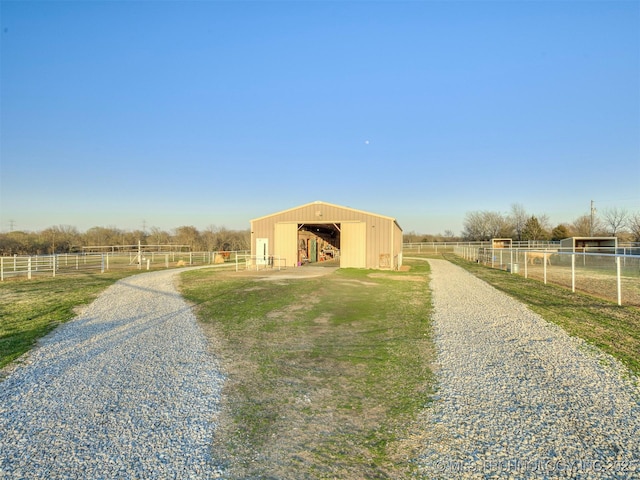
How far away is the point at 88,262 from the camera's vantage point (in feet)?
112

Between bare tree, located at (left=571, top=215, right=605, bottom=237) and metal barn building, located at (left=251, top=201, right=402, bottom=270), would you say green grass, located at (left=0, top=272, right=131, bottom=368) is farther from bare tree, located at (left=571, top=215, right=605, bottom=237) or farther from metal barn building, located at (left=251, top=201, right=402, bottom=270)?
bare tree, located at (left=571, top=215, right=605, bottom=237)

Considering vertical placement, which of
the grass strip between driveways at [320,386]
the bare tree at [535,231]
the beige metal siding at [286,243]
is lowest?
the grass strip between driveways at [320,386]

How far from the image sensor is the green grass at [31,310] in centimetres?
657

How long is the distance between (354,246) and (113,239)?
4399 cm

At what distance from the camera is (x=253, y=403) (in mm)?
3990

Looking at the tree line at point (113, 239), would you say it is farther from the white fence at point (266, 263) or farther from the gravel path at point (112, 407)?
the gravel path at point (112, 407)

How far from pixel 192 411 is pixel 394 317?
5525 mm

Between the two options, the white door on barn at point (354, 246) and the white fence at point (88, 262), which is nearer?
the white fence at point (88, 262)

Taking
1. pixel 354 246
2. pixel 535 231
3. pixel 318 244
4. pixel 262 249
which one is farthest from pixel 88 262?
pixel 535 231

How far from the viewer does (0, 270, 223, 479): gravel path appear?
2.89 meters

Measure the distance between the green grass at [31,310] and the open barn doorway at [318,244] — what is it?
14.0m

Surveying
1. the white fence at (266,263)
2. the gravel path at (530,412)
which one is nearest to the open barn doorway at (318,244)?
the white fence at (266,263)

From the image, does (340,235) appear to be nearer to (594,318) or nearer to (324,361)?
(594,318)

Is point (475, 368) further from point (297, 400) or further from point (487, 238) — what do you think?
point (487, 238)
